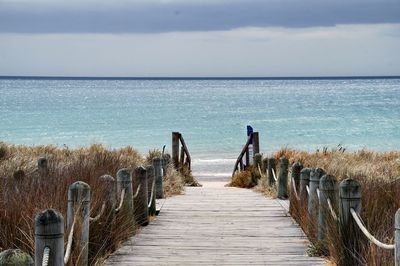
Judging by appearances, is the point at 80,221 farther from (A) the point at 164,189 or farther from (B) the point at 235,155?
(B) the point at 235,155

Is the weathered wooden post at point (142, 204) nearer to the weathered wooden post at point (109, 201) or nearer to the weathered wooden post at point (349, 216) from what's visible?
the weathered wooden post at point (109, 201)

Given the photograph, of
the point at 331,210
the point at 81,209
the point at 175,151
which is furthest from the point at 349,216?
the point at 175,151

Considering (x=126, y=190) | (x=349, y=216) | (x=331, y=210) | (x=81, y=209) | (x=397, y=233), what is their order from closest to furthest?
(x=397, y=233) → (x=81, y=209) → (x=349, y=216) → (x=331, y=210) → (x=126, y=190)

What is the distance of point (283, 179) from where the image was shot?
16.9 meters

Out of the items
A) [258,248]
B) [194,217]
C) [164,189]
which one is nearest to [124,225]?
[258,248]

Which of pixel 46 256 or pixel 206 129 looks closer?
pixel 46 256

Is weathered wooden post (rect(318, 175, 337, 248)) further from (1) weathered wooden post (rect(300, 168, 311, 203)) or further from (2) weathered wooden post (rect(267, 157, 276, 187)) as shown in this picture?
(2) weathered wooden post (rect(267, 157, 276, 187))

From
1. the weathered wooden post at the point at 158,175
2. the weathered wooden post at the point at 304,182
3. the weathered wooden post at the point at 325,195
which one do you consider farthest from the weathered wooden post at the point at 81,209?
the weathered wooden post at the point at 158,175

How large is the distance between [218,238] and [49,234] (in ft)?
17.8

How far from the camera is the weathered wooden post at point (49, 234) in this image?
21.6 feet

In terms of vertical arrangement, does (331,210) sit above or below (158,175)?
above

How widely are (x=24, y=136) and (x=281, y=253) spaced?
51114mm

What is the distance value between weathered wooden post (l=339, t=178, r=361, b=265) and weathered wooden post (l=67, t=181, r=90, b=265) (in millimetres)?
2940

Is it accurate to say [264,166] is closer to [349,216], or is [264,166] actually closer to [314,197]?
[314,197]
